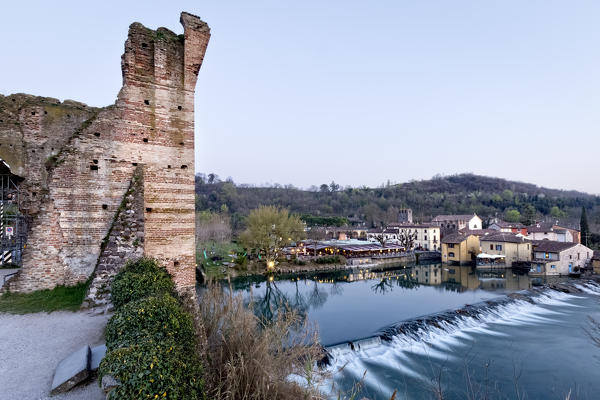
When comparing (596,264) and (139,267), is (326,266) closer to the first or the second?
(596,264)

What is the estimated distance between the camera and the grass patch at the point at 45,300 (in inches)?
318

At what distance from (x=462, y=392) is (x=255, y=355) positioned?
1035 centimetres

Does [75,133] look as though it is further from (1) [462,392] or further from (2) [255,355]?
(1) [462,392]

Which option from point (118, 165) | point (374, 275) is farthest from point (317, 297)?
point (118, 165)

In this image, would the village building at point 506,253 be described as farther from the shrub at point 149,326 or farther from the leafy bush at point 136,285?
the shrub at point 149,326

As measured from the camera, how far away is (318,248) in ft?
141

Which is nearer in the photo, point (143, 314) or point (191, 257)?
point (143, 314)

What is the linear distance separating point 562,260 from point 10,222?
157ft

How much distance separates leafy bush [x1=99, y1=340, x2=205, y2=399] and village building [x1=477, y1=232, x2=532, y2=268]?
41932 mm

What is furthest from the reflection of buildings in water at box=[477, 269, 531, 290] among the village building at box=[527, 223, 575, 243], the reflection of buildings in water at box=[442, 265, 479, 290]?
the village building at box=[527, 223, 575, 243]

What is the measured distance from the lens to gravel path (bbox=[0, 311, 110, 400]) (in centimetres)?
453

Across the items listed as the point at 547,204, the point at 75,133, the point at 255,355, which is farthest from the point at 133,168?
the point at 547,204

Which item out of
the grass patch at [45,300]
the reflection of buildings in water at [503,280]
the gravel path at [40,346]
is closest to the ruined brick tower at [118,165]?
the grass patch at [45,300]

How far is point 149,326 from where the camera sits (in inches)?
172
